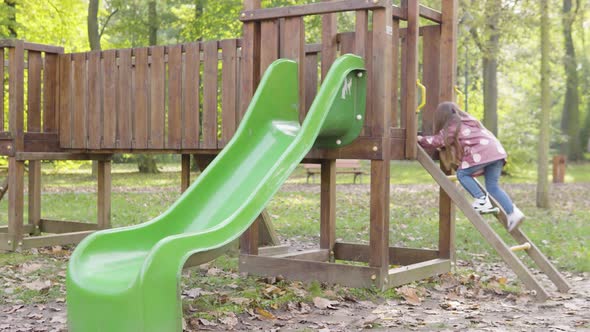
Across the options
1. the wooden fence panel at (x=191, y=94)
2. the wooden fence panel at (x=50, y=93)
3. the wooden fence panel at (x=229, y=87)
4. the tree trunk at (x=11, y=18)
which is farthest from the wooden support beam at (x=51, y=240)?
the tree trunk at (x=11, y=18)

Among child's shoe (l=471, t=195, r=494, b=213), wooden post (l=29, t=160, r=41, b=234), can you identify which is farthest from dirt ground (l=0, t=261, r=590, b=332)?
wooden post (l=29, t=160, r=41, b=234)

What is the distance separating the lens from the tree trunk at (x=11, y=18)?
823 inches

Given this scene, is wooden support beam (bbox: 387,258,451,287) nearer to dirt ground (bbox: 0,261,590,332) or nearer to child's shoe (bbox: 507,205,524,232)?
dirt ground (bbox: 0,261,590,332)

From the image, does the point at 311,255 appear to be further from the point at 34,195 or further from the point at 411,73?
the point at 34,195

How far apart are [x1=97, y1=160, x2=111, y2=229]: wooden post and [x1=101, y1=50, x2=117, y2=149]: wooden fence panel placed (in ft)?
2.20

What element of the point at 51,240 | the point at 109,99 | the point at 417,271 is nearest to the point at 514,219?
the point at 417,271

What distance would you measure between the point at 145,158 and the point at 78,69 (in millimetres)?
17531

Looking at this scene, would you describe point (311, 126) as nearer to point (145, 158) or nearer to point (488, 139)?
point (488, 139)

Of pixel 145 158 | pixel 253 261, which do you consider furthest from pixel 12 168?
pixel 145 158

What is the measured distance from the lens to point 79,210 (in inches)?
521

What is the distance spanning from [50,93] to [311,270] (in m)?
4.69

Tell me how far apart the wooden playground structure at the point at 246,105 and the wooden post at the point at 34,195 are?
0.02 meters

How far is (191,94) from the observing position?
321 inches

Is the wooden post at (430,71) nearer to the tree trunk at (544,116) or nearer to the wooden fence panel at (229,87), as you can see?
the wooden fence panel at (229,87)
